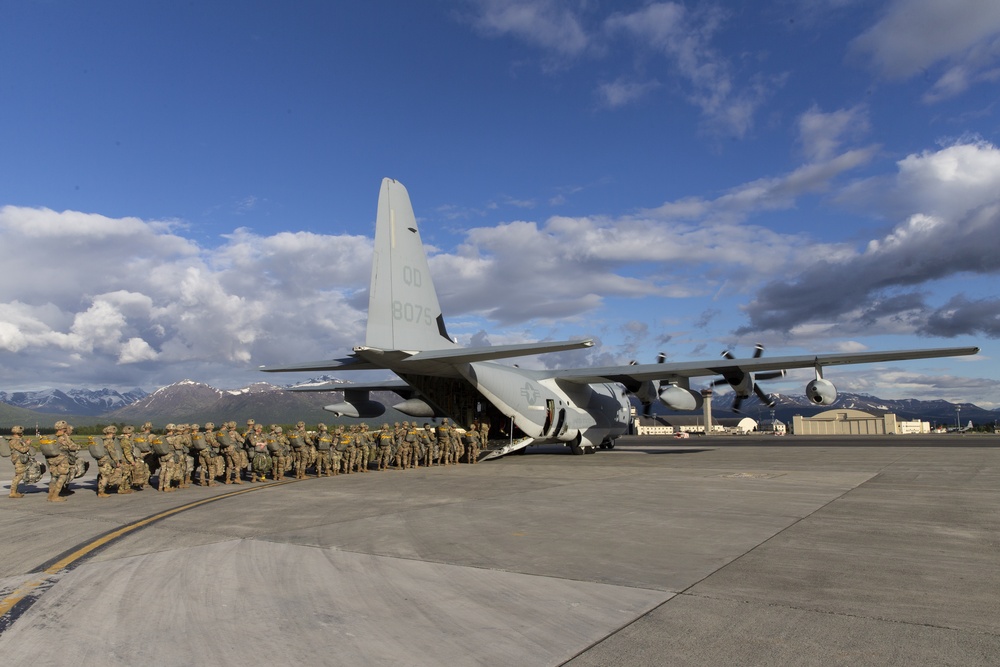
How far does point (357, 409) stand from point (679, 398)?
510 inches

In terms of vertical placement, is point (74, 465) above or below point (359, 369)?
below

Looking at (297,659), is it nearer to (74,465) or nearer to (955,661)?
(955,661)

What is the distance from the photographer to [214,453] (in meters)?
15.9

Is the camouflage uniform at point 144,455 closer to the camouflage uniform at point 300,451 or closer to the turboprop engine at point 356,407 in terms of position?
the camouflage uniform at point 300,451

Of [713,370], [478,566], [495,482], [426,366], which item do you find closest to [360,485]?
[495,482]

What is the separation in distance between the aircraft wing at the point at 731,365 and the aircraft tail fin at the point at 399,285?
757cm

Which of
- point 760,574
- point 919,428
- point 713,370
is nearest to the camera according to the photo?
point 760,574

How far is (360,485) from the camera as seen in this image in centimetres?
1522

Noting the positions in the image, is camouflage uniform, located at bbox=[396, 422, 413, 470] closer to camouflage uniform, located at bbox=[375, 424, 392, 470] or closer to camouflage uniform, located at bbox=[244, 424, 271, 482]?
camouflage uniform, located at bbox=[375, 424, 392, 470]

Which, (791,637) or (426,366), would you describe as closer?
(791,637)

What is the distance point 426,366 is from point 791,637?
52.0 feet

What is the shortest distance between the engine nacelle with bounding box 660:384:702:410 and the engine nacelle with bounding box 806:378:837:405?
13.2 feet

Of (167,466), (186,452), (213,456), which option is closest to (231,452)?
(213,456)

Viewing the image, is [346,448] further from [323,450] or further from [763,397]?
[763,397]
